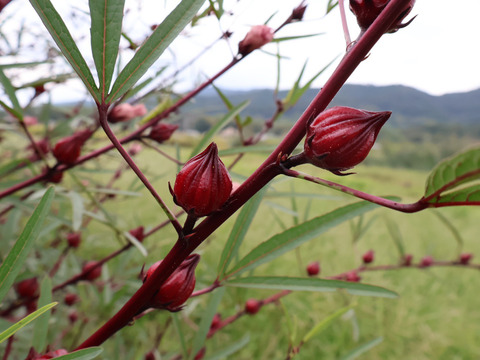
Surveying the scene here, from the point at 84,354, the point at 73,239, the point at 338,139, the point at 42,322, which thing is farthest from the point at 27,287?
the point at 338,139

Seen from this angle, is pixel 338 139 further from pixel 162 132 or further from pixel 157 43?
pixel 162 132

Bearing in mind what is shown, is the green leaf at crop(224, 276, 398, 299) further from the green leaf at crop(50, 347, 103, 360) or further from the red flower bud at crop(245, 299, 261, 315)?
the red flower bud at crop(245, 299, 261, 315)

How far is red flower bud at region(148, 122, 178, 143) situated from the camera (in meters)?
0.44

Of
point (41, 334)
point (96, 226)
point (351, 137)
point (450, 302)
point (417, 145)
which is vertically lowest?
point (417, 145)

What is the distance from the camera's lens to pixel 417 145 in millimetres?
2764

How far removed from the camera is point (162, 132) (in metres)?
0.44

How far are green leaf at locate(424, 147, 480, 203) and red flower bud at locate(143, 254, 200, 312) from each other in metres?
0.12

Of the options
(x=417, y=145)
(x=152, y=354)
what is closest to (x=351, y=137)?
(x=152, y=354)

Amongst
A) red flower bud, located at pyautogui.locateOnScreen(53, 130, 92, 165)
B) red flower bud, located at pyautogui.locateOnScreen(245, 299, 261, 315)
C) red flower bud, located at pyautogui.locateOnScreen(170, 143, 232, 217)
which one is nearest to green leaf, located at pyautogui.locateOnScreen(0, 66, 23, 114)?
red flower bud, located at pyautogui.locateOnScreen(53, 130, 92, 165)

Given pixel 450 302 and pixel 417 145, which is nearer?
pixel 450 302

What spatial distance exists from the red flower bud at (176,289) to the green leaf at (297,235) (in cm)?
4

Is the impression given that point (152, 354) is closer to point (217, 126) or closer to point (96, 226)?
point (217, 126)

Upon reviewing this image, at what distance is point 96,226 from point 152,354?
46.9 inches

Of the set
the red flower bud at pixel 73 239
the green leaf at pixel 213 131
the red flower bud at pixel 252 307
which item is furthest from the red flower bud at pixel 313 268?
the red flower bud at pixel 73 239
